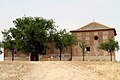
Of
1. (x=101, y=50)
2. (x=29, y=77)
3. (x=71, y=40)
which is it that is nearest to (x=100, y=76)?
(x=29, y=77)

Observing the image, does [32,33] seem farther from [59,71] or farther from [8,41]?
[59,71]

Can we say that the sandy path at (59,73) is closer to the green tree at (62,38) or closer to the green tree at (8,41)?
the green tree at (62,38)

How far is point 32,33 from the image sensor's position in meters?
56.5

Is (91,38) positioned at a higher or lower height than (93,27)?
lower

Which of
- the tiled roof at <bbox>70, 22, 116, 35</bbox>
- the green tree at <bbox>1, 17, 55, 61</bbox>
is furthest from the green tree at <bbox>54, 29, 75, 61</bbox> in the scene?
the tiled roof at <bbox>70, 22, 116, 35</bbox>

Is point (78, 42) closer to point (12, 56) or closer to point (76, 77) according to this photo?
point (12, 56)

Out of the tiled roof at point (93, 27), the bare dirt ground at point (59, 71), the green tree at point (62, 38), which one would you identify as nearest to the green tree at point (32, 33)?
the green tree at point (62, 38)

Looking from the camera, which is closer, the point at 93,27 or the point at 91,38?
the point at 91,38

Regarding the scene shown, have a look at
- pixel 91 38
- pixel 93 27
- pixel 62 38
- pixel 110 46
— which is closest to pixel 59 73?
pixel 62 38

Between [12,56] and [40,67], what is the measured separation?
42501 mm

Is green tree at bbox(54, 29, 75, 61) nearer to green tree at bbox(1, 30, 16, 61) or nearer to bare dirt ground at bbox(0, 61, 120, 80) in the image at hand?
green tree at bbox(1, 30, 16, 61)

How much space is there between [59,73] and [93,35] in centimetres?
4431

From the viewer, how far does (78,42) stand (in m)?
71.8

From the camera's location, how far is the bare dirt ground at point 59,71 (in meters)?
27.6
